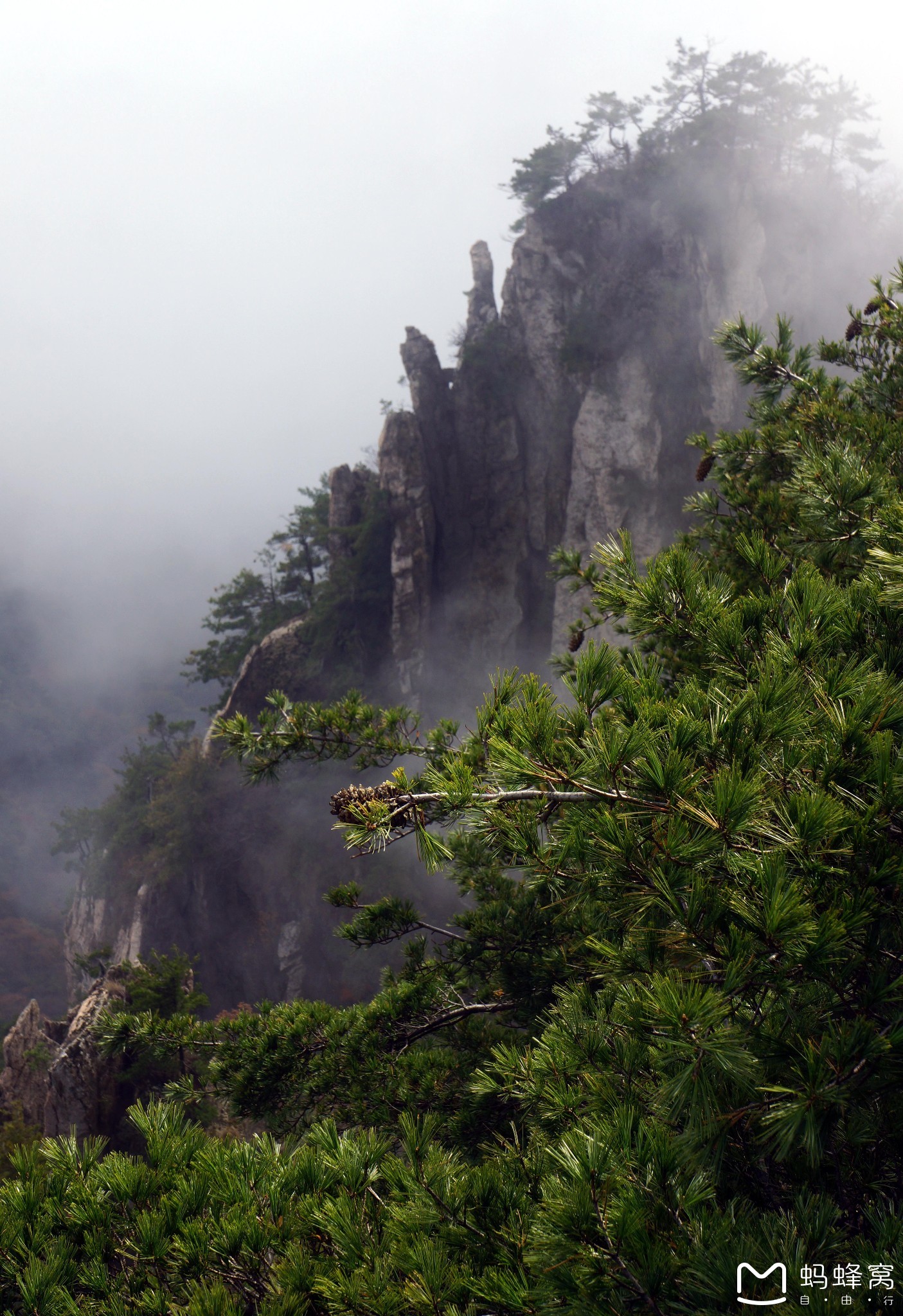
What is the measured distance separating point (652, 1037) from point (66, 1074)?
11174 millimetres

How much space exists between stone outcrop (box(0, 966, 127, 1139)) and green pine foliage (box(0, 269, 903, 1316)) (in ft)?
27.2

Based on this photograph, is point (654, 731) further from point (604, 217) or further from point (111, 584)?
point (111, 584)

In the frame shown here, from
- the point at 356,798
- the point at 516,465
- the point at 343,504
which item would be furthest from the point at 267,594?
the point at 356,798

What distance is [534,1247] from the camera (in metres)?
1.45

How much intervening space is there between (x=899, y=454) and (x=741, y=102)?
25169mm

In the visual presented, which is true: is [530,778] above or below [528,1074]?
above

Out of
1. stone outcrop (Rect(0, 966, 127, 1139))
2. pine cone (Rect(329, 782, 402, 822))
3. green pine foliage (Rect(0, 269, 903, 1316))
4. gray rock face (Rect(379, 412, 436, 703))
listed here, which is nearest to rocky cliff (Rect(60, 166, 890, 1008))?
gray rock face (Rect(379, 412, 436, 703))

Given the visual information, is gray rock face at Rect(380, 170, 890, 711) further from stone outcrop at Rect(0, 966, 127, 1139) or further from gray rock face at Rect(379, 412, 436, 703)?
stone outcrop at Rect(0, 966, 127, 1139)

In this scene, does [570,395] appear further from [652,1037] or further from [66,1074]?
[652,1037]

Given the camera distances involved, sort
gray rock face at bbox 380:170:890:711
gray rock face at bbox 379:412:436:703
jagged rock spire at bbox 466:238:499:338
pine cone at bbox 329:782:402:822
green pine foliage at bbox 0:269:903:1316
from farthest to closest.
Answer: jagged rock spire at bbox 466:238:499:338 → gray rock face at bbox 379:412:436:703 → gray rock face at bbox 380:170:890:711 → pine cone at bbox 329:782:402:822 → green pine foliage at bbox 0:269:903:1316

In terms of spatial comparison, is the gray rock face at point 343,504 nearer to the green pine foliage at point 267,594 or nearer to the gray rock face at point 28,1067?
the green pine foliage at point 267,594

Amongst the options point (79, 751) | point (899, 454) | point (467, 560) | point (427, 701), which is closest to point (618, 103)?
point (467, 560)

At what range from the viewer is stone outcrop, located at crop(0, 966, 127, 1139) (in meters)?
9.62

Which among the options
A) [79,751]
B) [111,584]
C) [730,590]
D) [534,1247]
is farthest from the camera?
[111,584]
